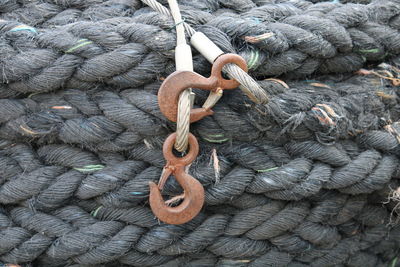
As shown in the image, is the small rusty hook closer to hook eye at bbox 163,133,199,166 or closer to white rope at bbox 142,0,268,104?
hook eye at bbox 163,133,199,166

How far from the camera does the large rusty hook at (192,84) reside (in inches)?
24.6

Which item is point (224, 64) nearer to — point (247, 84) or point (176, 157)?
point (247, 84)

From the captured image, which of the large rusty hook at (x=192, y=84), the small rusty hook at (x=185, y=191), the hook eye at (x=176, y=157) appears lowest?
the small rusty hook at (x=185, y=191)

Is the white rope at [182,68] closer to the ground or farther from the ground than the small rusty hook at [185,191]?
farther from the ground

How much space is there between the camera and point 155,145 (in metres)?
0.72

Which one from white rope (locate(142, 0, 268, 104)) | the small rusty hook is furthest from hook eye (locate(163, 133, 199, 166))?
white rope (locate(142, 0, 268, 104))

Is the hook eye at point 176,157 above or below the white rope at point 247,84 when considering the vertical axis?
below

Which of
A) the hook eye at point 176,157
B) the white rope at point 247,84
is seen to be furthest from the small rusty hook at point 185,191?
the white rope at point 247,84

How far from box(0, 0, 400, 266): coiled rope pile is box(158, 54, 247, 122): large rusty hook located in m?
0.05

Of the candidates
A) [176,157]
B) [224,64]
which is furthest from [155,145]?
[224,64]

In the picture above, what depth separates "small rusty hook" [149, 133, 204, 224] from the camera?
0.66 metres

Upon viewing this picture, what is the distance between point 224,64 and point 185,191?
0.20 metres

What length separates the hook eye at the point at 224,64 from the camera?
2.12ft

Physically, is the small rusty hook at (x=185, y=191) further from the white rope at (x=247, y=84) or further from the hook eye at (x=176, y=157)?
the white rope at (x=247, y=84)
